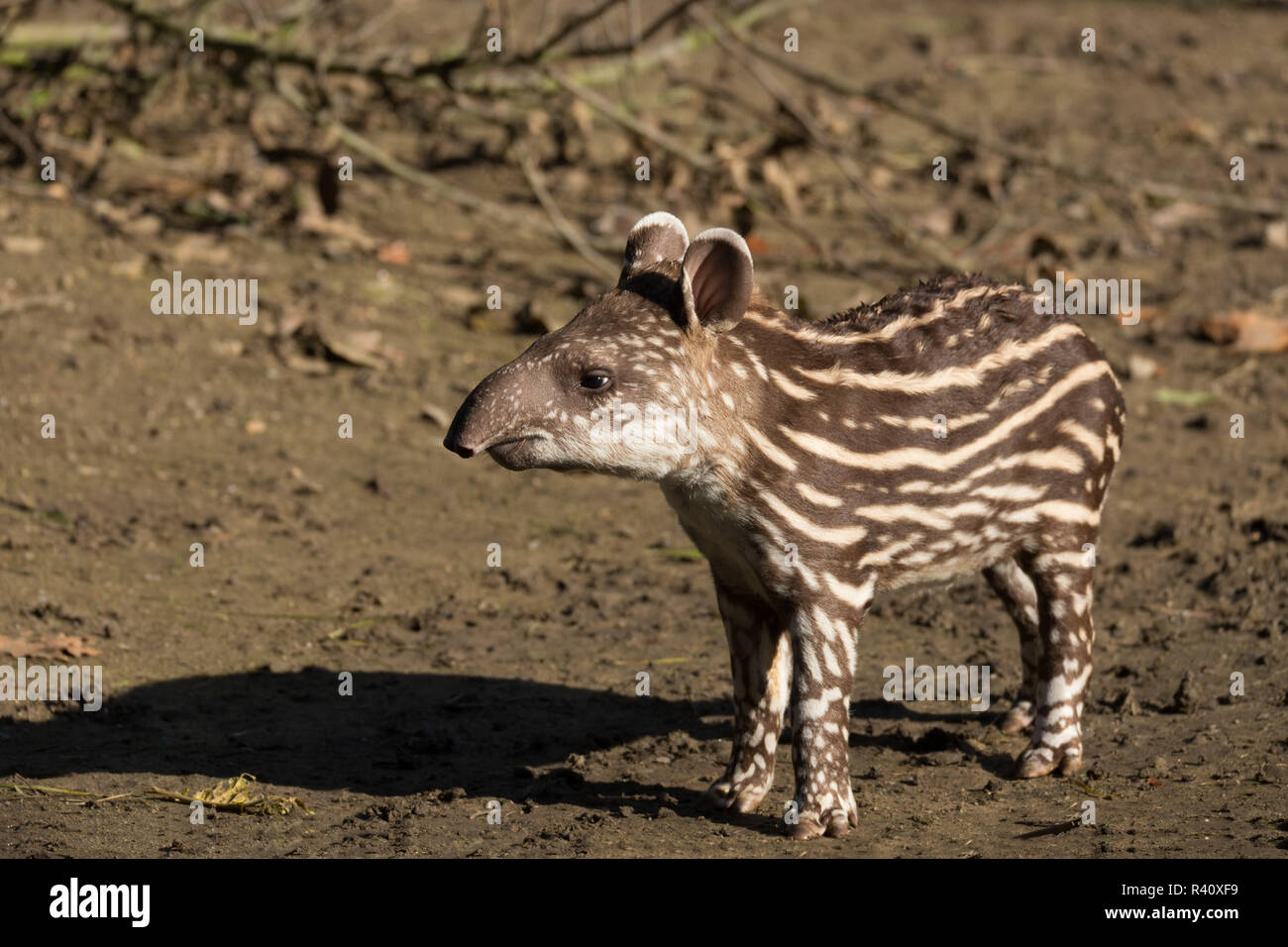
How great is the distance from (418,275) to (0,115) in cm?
297

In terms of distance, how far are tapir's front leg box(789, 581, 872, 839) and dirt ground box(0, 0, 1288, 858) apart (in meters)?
0.16

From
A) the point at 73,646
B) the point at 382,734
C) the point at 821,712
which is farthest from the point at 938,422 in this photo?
the point at 73,646

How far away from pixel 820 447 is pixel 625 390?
0.73 m

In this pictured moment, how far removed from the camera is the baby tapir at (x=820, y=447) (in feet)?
18.4

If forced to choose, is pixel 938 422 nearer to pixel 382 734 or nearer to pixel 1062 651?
pixel 1062 651

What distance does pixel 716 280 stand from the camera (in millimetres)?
5727

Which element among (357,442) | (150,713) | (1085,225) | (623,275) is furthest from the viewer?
(1085,225)

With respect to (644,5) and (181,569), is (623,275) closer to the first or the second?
(181,569)

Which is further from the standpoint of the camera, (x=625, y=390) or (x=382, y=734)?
(x=382, y=734)

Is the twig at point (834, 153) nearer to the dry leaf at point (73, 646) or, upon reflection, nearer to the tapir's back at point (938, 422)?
the tapir's back at point (938, 422)

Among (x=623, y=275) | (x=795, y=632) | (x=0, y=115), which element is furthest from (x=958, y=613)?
(x=0, y=115)

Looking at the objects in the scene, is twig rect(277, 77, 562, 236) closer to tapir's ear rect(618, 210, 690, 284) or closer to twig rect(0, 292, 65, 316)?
twig rect(0, 292, 65, 316)

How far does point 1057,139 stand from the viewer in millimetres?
14969

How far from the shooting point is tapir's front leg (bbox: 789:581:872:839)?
5.83 meters
